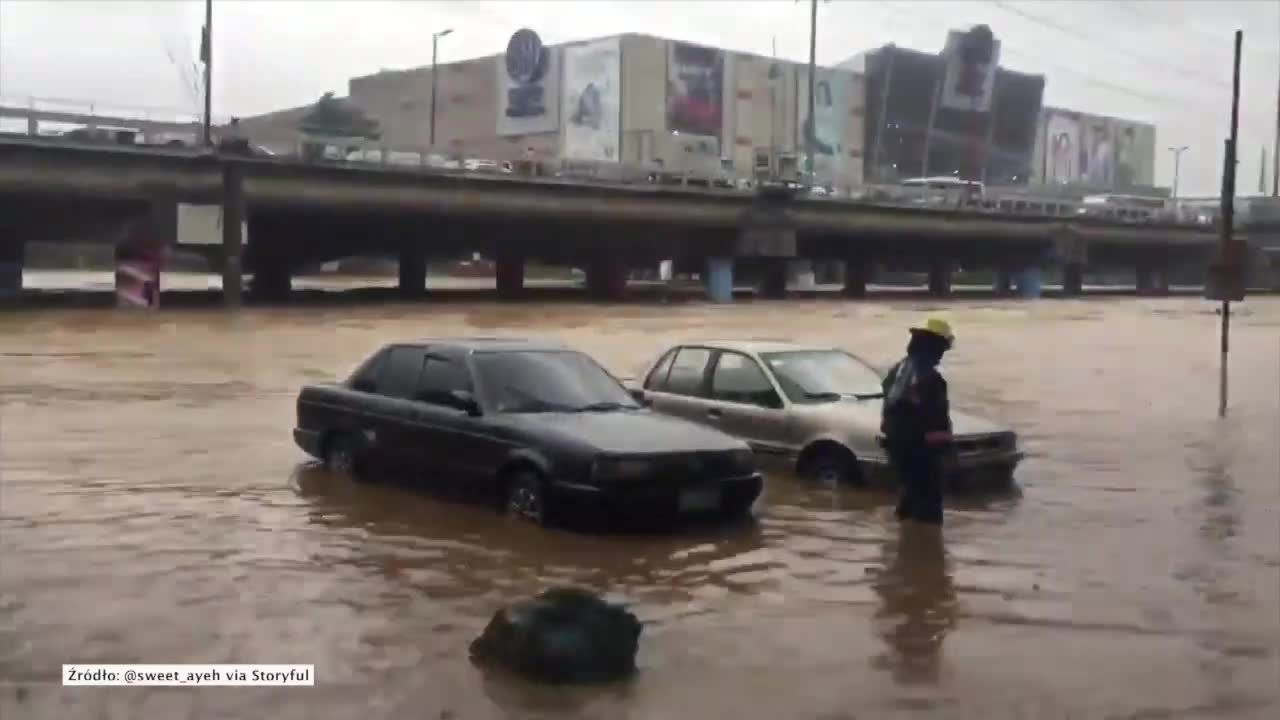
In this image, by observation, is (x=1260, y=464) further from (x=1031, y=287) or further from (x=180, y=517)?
(x=1031, y=287)

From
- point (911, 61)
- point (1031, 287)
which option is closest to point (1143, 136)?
point (911, 61)

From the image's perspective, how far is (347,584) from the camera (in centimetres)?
847

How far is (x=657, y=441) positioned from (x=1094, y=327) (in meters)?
38.7

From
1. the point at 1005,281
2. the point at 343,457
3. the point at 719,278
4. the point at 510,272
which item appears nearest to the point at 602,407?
the point at 343,457

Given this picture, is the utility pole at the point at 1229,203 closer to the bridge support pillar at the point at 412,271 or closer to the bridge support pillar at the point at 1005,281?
the bridge support pillar at the point at 412,271

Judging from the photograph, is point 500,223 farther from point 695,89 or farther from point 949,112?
point 949,112

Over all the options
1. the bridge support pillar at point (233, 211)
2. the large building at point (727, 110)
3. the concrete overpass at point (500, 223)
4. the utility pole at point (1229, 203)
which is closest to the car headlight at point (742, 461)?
the utility pole at point (1229, 203)

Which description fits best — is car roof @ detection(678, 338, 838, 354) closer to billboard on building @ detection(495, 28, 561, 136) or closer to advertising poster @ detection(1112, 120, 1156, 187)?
billboard on building @ detection(495, 28, 561, 136)

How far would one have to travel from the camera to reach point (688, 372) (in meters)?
13.7

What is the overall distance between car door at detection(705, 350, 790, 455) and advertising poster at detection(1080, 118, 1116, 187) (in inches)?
5938

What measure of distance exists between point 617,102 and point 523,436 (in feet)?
329

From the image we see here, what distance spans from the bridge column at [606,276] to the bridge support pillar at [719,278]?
13.8 feet

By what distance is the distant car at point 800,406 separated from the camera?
12.1 metres

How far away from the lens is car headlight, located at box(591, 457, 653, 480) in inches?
380
